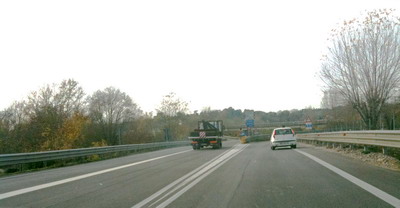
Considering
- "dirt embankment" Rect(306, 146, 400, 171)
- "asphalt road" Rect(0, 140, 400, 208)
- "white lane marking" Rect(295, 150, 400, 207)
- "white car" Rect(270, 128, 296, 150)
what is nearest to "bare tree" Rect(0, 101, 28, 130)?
"white car" Rect(270, 128, 296, 150)

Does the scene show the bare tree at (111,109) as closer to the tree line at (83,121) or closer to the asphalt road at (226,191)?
the tree line at (83,121)

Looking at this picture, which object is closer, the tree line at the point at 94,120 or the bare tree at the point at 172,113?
the tree line at the point at 94,120

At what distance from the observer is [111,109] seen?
220ft

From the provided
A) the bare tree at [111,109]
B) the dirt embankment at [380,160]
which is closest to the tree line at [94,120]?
the bare tree at [111,109]

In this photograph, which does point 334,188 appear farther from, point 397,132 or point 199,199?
point 397,132

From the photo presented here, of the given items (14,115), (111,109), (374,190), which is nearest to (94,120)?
(111,109)

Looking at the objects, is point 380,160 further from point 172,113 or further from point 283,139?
point 172,113

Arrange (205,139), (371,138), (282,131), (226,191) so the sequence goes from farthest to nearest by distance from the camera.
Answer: (205,139) < (282,131) < (371,138) < (226,191)

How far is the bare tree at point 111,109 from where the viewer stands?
64.2 meters

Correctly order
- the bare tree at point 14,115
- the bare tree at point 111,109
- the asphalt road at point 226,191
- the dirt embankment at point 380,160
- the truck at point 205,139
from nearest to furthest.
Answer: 1. the asphalt road at point 226,191
2. the dirt embankment at point 380,160
3. the truck at point 205,139
4. the bare tree at point 14,115
5. the bare tree at point 111,109

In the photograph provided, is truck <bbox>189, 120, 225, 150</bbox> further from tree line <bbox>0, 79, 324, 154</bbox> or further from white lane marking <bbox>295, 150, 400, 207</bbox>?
white lane marking <bbox>295, 150, 400, 207</bbox>

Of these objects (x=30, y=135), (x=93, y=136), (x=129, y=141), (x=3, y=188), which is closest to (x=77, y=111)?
(x=93, y=136)

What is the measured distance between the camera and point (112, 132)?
64.0m

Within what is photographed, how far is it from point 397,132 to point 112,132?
55.7 meters
